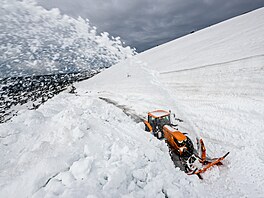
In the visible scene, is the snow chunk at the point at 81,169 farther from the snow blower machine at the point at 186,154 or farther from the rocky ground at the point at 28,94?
the rocky ground at the point at 28,94

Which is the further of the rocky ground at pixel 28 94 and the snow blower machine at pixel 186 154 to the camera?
the rocky ground at pixel 28 94

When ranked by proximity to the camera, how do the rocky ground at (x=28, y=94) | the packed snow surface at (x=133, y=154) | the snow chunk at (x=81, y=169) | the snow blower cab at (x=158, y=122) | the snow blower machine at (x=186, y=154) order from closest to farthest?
the packed snow surface at (x=133, y=154) → the snow chunk at (x=81, y=169) → the snow blower machine at (x=186, y=154) → the snow blower cab at (x=158, y=122) → the rocky ground at (x=28, y=94)

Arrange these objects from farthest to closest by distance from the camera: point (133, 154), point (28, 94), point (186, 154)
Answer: point (28, 94)
point (186, 154)
point (133, 154)

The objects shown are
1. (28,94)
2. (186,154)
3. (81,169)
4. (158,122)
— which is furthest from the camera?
(28,94)

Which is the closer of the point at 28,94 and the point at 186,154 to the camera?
the point at 186,154

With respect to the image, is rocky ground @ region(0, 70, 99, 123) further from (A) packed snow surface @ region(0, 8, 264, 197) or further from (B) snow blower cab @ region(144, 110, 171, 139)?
(B) snow blower cab @ region(144, 110, 171, 139)

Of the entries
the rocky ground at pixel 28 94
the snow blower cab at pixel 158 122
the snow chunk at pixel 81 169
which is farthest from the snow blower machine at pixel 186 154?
the rocky ground at pixel 28 94

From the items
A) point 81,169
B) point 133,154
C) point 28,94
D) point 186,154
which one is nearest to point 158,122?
point 186,154

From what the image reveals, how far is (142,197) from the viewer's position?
3891 mm

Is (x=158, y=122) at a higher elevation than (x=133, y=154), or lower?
lower

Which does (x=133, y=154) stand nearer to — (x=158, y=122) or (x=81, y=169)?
(x=81, y=169)

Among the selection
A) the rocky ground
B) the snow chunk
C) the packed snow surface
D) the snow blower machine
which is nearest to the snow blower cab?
the snow blower machine

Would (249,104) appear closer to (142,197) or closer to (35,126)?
(142,197)

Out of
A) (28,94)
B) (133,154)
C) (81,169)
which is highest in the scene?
(81,169)
